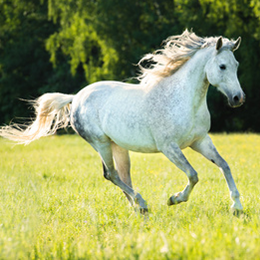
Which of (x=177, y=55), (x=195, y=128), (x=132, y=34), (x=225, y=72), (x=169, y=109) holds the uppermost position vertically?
(x=177, y=55)

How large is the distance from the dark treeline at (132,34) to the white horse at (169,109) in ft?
48.9

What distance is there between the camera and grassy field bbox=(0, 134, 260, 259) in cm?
352

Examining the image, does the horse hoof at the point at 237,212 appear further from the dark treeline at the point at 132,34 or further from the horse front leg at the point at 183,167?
the dark treeline at the point at 132,34

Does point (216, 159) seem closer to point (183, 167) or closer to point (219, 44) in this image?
point (183, 167)

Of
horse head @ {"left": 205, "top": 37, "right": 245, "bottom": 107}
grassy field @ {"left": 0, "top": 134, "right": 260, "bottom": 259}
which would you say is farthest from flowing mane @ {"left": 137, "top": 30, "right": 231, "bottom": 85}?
grassy field @ {"left": 0, "top": 134, "right": 260, "bottom": 259}

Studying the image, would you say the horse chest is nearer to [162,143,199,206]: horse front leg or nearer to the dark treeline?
[162,143,199,206]: horse front leg

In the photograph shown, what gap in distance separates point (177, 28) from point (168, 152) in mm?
21553

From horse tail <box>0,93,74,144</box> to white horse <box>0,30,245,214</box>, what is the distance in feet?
2.48

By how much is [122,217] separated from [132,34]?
22704 mm

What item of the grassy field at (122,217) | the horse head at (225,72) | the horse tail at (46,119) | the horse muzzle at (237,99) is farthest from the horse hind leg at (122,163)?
the horse muzzle at (237,99)

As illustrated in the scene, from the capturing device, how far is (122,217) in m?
5.47

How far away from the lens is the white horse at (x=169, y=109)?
5391 mm

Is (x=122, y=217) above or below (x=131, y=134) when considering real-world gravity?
below

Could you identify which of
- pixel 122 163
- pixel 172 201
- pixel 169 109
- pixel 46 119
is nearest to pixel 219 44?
pixel 169 109
